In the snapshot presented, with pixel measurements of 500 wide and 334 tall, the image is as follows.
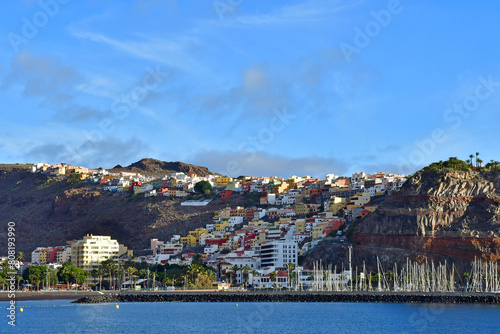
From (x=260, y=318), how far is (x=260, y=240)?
6479 cm

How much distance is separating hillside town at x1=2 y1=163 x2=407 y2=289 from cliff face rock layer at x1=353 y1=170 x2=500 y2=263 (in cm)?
742

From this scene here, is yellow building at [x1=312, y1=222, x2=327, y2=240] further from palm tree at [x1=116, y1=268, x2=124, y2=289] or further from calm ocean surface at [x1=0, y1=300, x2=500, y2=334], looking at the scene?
calm ocean surface at [x1=0, y1=300, x2=500, y2=334]

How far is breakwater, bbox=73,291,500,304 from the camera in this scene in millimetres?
98938

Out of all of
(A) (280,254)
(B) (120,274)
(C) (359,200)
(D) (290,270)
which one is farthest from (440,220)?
(B) (120,274)

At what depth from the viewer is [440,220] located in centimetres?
12219

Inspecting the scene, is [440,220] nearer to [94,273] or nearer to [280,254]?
[280,254]

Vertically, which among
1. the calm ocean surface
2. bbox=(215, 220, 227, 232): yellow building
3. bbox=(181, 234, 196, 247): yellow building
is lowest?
the calm ocean surface

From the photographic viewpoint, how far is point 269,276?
12475cm

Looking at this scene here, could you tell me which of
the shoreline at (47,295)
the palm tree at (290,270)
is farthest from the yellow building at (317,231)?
the shoreline at (47,295)

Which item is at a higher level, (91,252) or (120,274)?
Answer: (91,252)

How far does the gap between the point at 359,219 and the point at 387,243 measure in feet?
42.1

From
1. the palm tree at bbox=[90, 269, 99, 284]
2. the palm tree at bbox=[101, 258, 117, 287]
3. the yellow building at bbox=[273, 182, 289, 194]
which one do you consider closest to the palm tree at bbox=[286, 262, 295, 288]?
the palm tree at bbox=[101, 258, 117, 287]

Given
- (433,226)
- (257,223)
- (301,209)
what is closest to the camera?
(433,226)

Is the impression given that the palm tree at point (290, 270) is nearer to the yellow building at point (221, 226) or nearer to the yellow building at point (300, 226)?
the yellow building at point (300, 226)
